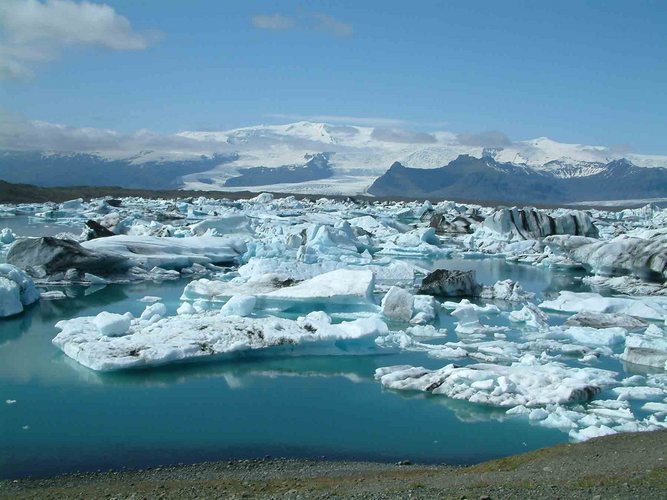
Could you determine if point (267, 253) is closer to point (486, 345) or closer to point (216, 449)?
point (486, 345)

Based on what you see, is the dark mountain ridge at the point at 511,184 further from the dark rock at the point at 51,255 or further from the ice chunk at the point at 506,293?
the ice chunk at the point at 506,293

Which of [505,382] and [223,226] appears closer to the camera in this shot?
[505,382]

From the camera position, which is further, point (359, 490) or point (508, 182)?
point (508, 182)

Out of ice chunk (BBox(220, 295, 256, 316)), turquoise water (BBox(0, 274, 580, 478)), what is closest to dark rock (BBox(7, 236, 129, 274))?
ice chunk (BBox(220, 295, 256, 316))

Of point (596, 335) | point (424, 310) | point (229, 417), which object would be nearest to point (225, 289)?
point (424, 310)

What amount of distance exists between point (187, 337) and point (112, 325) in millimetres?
993

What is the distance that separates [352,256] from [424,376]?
9633mm

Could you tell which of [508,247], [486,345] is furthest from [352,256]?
[486,345]

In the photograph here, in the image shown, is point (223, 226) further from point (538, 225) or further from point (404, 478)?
point (404, 478)

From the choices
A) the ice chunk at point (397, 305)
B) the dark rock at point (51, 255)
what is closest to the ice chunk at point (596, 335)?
the ice chunk at point (397, 305)

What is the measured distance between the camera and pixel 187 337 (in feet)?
25.3

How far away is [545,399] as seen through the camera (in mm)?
6301

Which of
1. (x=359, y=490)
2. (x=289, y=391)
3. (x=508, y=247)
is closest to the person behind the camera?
(x=359, y=490)

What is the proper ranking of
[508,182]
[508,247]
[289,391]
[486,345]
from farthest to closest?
[508,182]
[508,247]
[486,345]
[289,391]
